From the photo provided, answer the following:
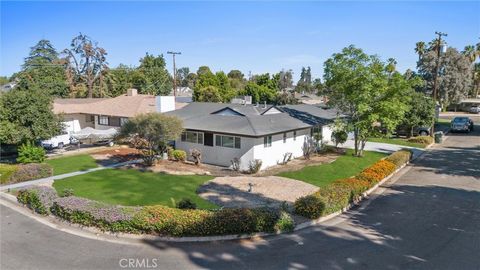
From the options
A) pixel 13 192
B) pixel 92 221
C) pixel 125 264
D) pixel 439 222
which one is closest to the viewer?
pixel 125 264

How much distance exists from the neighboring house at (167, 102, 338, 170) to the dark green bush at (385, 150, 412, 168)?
6553mm

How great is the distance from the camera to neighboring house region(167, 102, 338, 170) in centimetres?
2302

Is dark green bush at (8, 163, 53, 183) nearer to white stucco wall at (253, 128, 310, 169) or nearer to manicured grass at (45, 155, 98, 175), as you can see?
manicured grass at (45, 155, 98, 175)

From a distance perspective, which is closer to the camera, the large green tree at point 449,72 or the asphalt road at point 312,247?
the asphalt road at point 312,247

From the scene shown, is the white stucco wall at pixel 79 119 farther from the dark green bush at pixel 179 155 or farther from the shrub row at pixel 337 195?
the shrub row at pixel 337 195

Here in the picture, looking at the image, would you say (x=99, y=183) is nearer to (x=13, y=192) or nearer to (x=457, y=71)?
(x=13, y=192)

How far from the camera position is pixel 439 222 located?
14.0 meters

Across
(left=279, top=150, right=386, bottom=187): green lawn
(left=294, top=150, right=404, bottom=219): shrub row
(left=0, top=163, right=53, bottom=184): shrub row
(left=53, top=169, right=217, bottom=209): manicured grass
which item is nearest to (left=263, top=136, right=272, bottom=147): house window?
(left=279, top=150, right=386, bottom=187): green lawn

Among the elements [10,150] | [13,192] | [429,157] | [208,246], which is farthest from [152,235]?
[429,157]

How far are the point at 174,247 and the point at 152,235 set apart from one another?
1105mm

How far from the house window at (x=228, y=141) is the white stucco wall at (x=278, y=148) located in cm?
143

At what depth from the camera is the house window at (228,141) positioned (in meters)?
23.4

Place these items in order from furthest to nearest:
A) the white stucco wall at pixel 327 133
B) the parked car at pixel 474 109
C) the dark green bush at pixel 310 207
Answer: the parked car at pixel 474 109, the white stucco wall at pixel 327 133, the dark green bush at pixel 310 207

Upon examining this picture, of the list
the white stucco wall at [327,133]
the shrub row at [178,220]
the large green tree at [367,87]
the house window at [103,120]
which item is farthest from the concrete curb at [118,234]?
the house window at [103,120]
